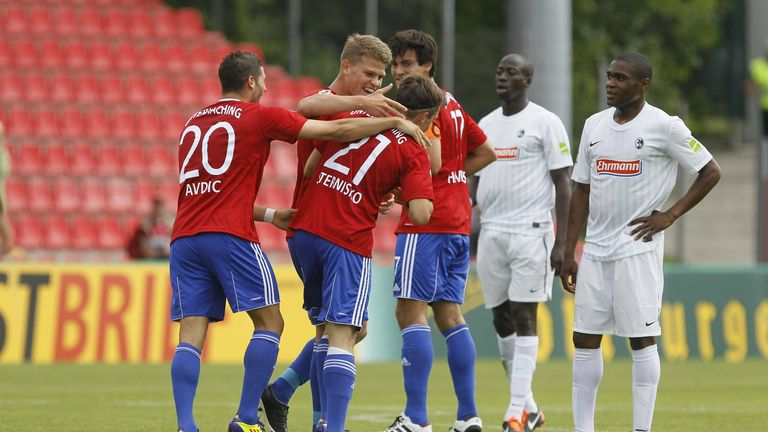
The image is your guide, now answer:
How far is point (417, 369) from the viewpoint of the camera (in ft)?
26.8

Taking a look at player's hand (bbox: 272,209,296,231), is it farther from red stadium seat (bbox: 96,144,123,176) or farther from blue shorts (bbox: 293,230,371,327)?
red stadium seat (bbox: 96,144,123,176)

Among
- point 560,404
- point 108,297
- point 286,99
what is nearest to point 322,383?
point 560,404

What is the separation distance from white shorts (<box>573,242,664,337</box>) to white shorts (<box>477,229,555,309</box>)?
187 centimetres

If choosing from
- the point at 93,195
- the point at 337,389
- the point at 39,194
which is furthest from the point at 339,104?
the point at 39,194

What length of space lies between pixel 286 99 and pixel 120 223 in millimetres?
4008

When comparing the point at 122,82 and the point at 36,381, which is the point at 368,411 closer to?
the point at 36,381

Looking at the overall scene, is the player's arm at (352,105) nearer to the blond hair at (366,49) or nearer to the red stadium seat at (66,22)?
the blond hair at (366,49)

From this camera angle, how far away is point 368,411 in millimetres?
10367

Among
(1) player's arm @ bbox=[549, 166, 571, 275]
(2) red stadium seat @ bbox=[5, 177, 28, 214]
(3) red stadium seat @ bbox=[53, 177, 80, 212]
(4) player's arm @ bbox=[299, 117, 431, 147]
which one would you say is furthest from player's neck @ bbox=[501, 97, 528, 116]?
(2) red stadium seat @ bbox=[5, 177, 28, 214]

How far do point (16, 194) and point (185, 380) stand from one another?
12956 mm

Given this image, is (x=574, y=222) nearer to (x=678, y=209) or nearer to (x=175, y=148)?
(x=678, y=209)

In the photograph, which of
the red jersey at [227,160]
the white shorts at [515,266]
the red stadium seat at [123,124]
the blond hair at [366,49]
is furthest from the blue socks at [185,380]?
the red stadium seat at [123,124]

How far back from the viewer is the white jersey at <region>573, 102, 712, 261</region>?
746 cm

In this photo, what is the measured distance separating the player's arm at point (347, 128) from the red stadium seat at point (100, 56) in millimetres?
15165
